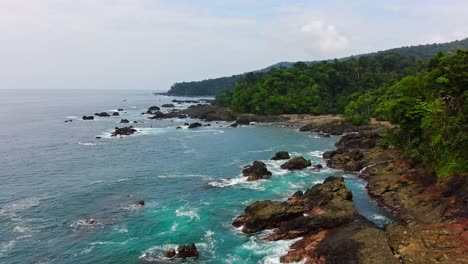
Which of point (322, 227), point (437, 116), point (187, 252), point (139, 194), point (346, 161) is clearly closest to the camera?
point (187, 252)

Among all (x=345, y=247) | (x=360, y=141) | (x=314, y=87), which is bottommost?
(x=345, y=247)

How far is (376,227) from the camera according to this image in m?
37.1

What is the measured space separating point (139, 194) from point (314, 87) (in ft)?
366

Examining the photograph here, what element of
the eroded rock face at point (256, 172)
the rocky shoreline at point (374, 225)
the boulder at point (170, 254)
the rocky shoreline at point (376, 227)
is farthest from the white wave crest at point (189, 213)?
the eroded rock face at point (256, 172)

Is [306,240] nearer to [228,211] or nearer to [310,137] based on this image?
[228,211]

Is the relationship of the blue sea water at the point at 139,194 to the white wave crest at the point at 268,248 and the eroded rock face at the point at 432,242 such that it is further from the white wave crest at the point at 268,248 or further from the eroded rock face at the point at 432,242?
the eroded rock face at the point at 432,242

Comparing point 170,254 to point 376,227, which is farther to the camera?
point 376,227

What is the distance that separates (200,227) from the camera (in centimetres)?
4309

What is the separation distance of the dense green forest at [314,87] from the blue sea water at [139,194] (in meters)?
44.8

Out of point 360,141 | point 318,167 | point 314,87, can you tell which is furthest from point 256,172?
point 314,87

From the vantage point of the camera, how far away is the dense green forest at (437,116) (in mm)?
47034

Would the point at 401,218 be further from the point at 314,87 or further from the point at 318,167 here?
the point at 314,87

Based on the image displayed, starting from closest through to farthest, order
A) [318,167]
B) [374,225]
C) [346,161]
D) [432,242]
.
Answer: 1. [432,242]
2. [374,225]
3. [318,167]
4. [346,161]

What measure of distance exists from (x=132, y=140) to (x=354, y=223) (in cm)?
7645
